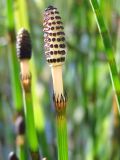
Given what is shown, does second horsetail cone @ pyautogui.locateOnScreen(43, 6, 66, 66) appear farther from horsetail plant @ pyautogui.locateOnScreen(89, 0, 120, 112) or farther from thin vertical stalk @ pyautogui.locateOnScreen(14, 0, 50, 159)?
thin vertical stalk @ pyautogui.locateOnScreen(14, 0, 50, 159)

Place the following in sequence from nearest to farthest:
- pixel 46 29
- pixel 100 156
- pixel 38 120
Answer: pixel 46 29 → pixel 38 120 → pixel 100 156

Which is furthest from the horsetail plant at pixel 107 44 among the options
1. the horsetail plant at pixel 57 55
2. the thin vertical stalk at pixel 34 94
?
the thin vertical stalk at pixel 34 94

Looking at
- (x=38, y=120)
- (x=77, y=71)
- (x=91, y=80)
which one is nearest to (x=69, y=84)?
(x=77, y=71)

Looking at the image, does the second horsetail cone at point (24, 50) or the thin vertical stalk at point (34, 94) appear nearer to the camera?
the second horsetail cone at point (24, 50)

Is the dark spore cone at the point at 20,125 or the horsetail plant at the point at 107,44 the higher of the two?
the horsetail plant at the point at 107,44

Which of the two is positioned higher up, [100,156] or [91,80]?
[91,80]

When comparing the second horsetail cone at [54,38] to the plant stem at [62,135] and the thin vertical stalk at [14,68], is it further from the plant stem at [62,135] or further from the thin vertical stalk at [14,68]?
the thin vertical stalk at [14,68]

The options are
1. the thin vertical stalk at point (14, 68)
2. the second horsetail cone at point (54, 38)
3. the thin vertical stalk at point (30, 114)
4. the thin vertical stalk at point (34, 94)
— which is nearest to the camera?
the second horsetail cone at point (54, 38)

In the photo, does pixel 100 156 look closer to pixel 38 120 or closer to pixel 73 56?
pixel 38 120

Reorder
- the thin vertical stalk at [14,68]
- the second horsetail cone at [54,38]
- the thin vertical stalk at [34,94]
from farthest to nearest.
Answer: the thin vertical stalk at [34,94], the thin vertical stalk at [14,68], the second horsetail cone at [54,38]
